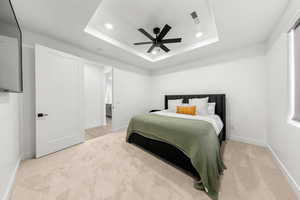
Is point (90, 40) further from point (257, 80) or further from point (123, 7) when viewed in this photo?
point (257, 80)

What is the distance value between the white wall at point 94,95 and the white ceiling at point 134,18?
63.3 inches

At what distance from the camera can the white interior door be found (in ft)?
6.68

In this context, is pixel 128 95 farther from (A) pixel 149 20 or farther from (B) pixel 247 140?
(B) pixel 247 140

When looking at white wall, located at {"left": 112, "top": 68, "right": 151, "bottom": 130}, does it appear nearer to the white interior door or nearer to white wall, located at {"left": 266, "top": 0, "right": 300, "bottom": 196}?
the white interior door

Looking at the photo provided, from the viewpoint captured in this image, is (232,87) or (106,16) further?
(232,87)

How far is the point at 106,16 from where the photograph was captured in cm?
193

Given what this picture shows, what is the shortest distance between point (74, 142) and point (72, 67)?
1.80 m

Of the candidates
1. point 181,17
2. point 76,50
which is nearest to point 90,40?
point 76,50

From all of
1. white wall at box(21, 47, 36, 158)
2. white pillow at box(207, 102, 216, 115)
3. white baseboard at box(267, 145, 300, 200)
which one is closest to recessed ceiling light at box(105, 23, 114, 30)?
white wall at box(21, 47, 36, 158)

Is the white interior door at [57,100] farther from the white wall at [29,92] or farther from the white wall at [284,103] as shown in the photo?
the white wall at [284,103]

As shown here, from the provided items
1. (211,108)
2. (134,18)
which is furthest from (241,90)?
(134,18)

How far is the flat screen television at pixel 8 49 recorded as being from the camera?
39.1 inches

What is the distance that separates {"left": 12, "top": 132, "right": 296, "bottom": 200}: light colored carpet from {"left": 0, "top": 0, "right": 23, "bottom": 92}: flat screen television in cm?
128

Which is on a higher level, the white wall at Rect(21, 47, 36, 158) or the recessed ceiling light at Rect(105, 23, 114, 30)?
the recessed ceiling light at Rect(105, 23, 114, 30)
